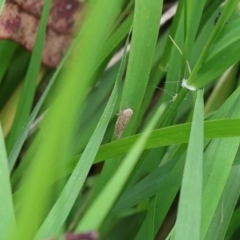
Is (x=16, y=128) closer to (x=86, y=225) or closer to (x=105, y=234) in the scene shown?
(x=105, y=234)

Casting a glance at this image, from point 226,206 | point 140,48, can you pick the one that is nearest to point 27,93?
point 140,48

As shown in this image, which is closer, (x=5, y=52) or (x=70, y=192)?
(x=70, y=192)

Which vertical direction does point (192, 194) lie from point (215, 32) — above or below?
below

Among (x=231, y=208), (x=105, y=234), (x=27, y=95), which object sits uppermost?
(x=27, y=95)

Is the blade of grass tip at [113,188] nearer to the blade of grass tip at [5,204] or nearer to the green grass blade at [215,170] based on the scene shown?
the blade of grass tip at [5,204]

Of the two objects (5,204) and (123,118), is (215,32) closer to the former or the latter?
(123,118)

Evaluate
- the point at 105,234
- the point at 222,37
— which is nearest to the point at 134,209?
the point at 105,234

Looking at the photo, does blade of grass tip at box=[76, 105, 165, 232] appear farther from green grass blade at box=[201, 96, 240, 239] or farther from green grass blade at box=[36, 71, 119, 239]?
green grass blade at box=[201, 96, 240, 239]
